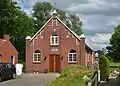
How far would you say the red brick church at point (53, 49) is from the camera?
2069 inches

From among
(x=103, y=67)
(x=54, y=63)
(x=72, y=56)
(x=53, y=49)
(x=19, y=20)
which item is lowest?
(x=103, y=67)

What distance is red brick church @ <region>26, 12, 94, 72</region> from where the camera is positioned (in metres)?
52.6

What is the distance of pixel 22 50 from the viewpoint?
73438mm

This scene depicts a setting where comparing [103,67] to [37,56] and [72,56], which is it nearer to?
[72,56]

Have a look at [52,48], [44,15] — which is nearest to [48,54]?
[52,48]

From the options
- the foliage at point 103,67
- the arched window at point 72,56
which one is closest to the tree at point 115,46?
the arched window at point 72,56

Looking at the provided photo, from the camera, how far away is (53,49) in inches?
2092

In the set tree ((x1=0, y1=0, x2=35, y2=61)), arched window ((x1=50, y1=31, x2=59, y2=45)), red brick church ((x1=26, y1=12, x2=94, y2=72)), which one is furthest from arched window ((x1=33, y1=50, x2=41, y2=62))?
tree ((x1=0, y1=0, x2=35, y2=61))

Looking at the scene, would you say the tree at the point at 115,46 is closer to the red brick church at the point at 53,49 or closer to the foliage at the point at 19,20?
the foliage at the point at 19,20

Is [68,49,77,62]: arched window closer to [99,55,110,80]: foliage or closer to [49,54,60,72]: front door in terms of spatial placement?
[49,54,60,72]: front door

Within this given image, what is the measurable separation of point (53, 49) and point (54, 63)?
1929mm

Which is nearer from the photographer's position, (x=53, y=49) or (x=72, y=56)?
(x=72, y=56)

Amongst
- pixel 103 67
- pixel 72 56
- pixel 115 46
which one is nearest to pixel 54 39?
pixel 72 56

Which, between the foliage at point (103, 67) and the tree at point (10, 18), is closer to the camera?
the foliage at point (103, 67)
